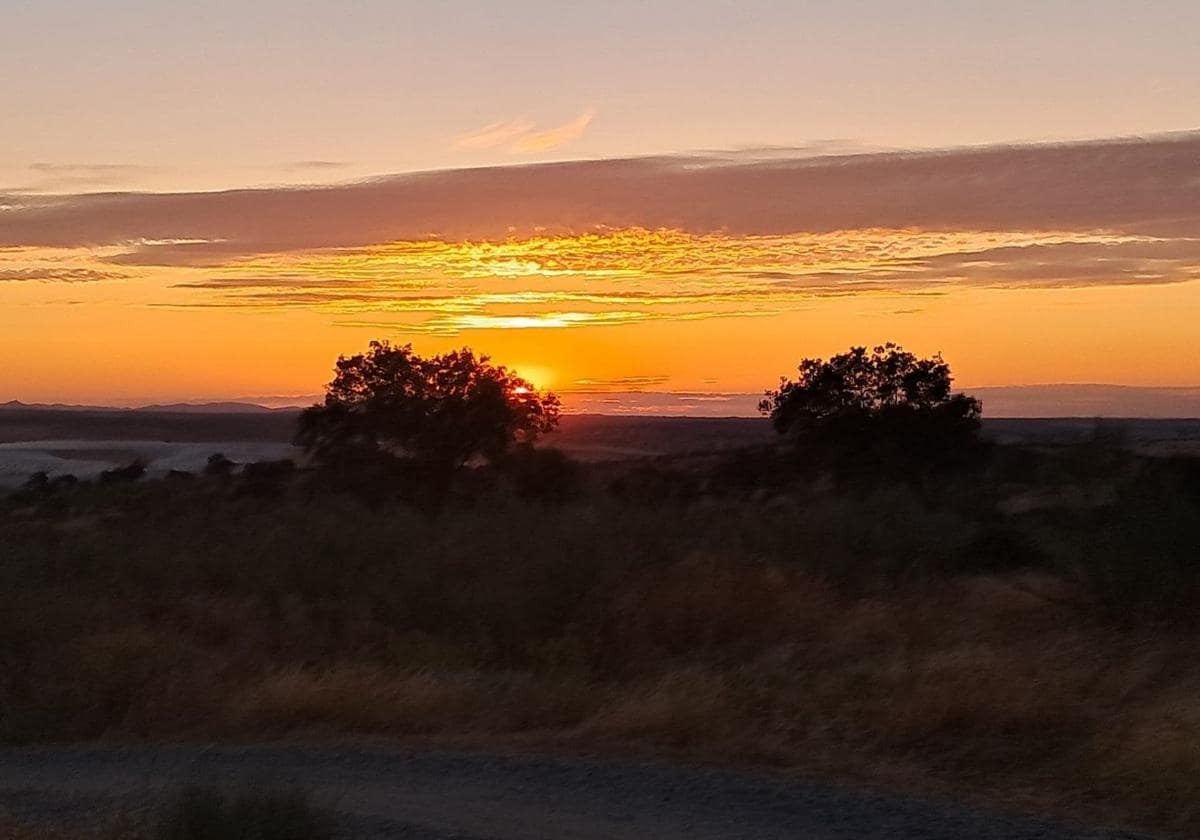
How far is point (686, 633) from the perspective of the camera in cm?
2048

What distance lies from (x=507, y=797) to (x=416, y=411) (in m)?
31.8

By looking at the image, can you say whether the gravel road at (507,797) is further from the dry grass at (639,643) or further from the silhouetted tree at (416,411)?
the silhouetted tree at (416,411)

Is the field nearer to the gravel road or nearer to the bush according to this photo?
the gravel road

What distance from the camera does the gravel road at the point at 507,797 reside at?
11461mm

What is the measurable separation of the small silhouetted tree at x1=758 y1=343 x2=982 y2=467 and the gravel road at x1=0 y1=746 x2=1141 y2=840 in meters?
31.5

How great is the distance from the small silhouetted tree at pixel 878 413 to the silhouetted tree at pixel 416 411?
25.9ft

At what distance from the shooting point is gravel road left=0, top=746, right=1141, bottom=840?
1146 centimetres

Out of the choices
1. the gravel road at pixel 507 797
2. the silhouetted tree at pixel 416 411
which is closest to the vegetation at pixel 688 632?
the gravel road at pixel 507 797

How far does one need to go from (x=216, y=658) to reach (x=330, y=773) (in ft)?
18.0

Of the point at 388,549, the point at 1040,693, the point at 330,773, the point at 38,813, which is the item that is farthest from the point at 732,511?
the point at 38,813

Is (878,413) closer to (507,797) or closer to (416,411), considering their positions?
(416,411)

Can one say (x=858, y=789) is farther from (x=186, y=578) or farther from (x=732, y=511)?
(x=732, y=511)

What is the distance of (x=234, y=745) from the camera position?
49.8 feet

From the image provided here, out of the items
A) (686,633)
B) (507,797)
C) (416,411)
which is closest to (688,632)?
(686,633)
